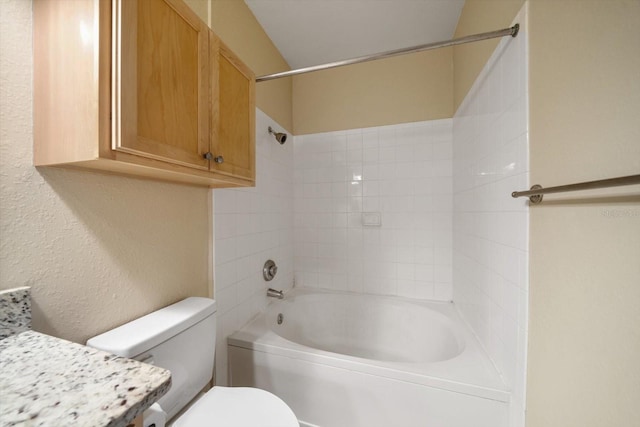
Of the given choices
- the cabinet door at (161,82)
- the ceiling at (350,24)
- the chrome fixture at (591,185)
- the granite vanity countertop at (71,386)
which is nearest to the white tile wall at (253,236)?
the cabinet door at (161,82)

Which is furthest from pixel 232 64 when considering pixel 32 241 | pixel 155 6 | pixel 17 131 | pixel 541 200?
pixel 541 200

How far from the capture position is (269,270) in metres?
1.77

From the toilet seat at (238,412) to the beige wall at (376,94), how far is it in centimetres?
199

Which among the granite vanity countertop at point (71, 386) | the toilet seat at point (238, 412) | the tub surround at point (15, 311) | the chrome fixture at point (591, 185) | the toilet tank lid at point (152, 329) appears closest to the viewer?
the granite vanity countertop at point (71, 386)

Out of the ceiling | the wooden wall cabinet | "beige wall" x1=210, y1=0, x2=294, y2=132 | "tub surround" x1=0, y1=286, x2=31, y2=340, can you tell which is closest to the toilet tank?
"tub surround" x1=0, y1=286, x2=31, y2=340

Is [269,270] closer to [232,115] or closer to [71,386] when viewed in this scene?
[232,115]

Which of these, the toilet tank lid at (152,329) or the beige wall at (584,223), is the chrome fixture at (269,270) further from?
the beige wall at (584,223)

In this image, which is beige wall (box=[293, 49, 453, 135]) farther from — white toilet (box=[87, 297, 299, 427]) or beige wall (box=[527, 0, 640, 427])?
white toilet (box=[87, 297, 299, 427])

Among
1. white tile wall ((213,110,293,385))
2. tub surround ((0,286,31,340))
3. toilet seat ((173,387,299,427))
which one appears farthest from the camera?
white tile wall ((213,110,293,385))

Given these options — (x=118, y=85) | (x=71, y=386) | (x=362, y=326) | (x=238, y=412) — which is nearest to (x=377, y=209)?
(x=362, y=326)

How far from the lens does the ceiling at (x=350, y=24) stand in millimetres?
1489

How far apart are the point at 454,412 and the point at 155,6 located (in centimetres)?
184

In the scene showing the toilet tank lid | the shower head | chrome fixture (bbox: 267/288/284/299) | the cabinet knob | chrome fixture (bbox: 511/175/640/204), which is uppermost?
the shower head

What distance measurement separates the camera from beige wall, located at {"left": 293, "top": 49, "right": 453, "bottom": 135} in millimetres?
1887
